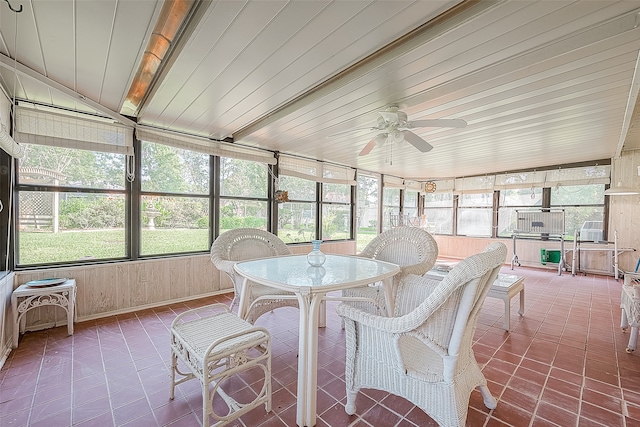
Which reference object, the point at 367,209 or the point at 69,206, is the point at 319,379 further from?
the point at 367,209

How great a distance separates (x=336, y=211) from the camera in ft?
20.2

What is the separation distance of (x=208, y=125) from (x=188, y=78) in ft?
4.18

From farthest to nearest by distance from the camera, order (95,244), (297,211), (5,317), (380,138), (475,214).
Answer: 1. (475,214)
2. (297,211)
3. (95,244)
4. (380,138)
5. (5,317)

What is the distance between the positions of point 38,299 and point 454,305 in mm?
3573

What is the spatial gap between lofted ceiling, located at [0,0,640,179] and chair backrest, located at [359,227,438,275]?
1307 mm

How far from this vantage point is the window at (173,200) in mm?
3537

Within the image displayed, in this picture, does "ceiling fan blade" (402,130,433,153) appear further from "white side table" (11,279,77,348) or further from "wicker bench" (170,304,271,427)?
"white side table" (11,279,77,348)

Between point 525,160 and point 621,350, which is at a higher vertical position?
point 525,160

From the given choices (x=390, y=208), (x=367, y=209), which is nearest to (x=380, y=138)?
(x=367, y=209)

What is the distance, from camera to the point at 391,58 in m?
1.88

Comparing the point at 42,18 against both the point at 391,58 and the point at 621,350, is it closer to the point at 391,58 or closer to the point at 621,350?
the point at 391,58

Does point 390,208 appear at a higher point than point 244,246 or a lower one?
higher

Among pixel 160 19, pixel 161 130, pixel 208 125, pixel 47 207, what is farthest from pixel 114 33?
pixel 47 207

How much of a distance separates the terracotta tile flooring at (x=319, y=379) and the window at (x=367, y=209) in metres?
3.77
